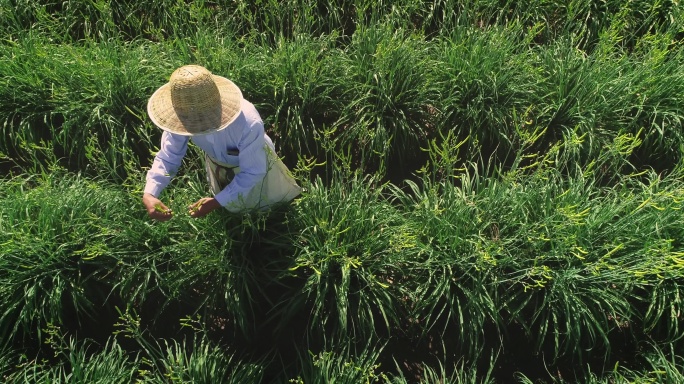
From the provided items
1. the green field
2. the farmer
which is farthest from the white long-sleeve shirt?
the green field

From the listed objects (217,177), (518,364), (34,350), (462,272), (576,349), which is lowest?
(34,350)

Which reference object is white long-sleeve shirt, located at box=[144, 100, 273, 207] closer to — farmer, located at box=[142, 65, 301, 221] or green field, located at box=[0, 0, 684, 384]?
farmer, located at box=[142, 65, 301, 221]

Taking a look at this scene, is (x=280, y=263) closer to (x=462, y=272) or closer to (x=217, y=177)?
(x=217, y=177)

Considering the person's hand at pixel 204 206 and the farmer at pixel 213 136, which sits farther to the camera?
the person's hand at pixel 204 206

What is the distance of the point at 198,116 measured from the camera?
6.48 ft

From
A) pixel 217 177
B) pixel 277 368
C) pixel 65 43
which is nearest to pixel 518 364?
pixel 277 368

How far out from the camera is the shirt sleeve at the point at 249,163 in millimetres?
2094

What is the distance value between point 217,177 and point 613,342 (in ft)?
6.32

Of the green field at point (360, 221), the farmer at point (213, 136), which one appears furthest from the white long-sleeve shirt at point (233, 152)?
the green field at point (360, 221)

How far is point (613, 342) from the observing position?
2732 mm

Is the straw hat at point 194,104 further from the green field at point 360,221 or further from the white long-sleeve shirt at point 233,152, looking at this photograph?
the green field at point 360,221

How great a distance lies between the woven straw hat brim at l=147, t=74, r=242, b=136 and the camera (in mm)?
1989

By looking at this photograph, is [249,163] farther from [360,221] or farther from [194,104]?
[360,221]

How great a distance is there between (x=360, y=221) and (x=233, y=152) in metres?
0.68
